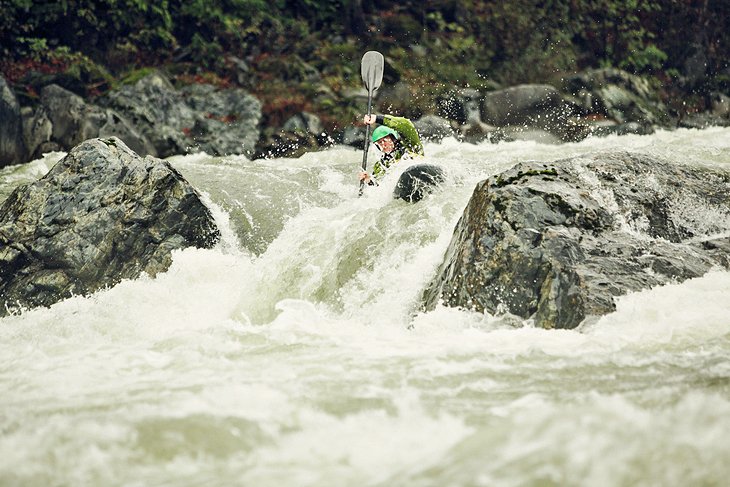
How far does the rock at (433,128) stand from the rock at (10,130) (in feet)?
25.5

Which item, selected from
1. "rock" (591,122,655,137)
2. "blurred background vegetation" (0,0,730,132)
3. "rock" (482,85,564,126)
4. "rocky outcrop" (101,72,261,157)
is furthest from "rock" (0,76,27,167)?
"rock" (591,122,655,137)

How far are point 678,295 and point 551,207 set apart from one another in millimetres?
1200

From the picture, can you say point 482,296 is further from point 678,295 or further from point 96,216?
point 96,216

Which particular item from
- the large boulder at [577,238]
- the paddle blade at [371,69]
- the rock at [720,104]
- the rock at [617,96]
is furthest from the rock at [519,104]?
the large boulder at [577,238]

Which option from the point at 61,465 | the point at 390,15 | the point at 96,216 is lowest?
the point at 61,465

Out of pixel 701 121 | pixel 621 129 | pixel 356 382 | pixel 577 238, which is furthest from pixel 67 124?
pixel 701 121

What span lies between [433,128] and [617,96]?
5.57 m

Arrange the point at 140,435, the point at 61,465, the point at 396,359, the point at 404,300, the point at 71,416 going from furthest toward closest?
the point at 404,300
the point at 396,359
the point at 71,416
the point at 140,435
the point at 61,465

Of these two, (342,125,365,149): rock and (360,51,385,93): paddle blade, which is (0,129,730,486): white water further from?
(342,125,365,149): rock

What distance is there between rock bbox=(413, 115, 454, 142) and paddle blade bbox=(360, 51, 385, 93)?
4696 millimetres

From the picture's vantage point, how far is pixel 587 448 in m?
2.84

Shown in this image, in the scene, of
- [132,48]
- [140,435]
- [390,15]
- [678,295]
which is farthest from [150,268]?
[390,15]

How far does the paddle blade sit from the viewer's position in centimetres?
1024

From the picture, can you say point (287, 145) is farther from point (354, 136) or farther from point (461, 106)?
point (461, 106)
